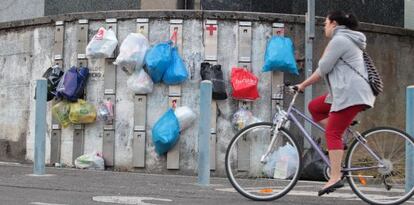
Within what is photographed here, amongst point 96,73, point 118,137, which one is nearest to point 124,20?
point 96,73

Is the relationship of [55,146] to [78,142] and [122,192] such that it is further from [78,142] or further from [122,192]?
[122,192]

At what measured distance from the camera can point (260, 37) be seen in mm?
10094

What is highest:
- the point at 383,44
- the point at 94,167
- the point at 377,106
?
the point at 383,44

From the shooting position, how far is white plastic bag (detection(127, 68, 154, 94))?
9930 millimetres

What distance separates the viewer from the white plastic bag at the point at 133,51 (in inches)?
389

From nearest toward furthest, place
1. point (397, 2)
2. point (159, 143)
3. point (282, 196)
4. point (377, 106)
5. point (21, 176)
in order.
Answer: point (282, 196) < point (21, 176) < point (159, 143) < point (377, 106) < point (397, 2)

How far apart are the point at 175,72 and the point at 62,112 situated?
2073 millimetres

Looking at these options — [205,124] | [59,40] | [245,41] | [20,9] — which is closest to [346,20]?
[205,124]

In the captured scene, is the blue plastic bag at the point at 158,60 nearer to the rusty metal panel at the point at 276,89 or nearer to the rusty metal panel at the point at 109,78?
the rusty metal panel at the point at 109,78

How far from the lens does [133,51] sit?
9.90 m

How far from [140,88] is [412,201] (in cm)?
494

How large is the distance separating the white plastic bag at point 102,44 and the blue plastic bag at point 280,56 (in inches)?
96.5

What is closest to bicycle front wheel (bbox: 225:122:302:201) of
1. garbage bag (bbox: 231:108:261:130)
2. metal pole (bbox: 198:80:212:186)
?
metal pole (bbox: 198:80:212:186)

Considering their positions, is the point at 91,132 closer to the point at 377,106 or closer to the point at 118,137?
the point at 118,137
